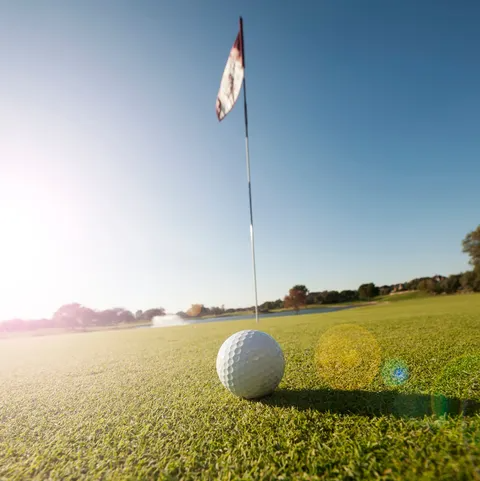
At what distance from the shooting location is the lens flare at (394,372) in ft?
9.84

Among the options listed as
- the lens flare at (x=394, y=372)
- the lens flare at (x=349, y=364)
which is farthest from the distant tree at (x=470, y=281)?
the lens flare at (x=394, y=372)

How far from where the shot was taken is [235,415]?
254cm

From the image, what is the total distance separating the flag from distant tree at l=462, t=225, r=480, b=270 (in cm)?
6026

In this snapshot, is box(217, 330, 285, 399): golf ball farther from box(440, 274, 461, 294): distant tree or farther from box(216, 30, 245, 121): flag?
box(440, 274, 461, 294): distant tree

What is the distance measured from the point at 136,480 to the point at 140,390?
2104mm

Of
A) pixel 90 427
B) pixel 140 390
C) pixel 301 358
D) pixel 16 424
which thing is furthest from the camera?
pixel 301 358

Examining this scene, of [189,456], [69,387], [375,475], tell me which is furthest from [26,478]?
[69,387]

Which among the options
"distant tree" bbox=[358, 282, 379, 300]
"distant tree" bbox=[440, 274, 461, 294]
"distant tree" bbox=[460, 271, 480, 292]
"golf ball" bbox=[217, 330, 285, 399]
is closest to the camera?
"golf ball" bbox=[217, 330, 285, 399]

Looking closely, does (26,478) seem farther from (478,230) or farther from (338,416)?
(478,230)

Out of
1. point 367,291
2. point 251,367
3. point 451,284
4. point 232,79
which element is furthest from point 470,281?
point 251,367

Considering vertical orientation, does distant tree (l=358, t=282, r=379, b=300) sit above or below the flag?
below

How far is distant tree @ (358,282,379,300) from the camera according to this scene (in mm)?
80994

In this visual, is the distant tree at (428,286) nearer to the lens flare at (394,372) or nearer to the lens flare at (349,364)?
the lens flare at (349,364)

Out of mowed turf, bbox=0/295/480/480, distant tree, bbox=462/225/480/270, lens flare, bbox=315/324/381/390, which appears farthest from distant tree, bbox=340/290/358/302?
mowed turf, bbox=0/295/480/480
